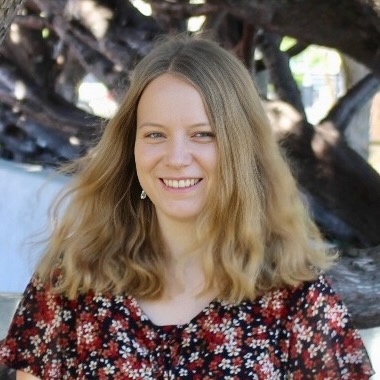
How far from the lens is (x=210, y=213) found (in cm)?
232

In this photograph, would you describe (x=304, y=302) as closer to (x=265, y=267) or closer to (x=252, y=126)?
(x=265, y=267)

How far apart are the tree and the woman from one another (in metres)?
0.94

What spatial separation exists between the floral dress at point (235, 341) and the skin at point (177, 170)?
0.06 meters

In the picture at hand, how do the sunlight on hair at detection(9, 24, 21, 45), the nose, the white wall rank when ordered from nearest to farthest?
1. the nose
2. the white wall
3. the sunlight on hair at detection(9, 24, 21, 45)

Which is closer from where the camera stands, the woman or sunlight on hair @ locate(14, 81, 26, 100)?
the woman

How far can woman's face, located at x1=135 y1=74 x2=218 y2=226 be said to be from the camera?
227 centimetres

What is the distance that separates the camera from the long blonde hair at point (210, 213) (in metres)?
2.29

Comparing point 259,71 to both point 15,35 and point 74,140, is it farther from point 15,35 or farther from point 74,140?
point 15,35

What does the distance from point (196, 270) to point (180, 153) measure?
0.32 meters

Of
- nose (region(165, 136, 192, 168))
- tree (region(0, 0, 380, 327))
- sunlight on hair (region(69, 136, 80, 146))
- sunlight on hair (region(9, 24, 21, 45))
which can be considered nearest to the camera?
nose (region(165, 136, 192, 168))

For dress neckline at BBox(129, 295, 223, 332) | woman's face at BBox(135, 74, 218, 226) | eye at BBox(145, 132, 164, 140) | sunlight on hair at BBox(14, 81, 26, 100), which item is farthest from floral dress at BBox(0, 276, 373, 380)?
sunlight on hair at BBox(14, 81, 26, 100)

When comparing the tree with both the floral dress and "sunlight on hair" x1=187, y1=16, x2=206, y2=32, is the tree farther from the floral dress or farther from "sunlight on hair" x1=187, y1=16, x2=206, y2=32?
the floral dress

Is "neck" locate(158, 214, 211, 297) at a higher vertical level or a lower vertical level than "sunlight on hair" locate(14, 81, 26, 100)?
lower

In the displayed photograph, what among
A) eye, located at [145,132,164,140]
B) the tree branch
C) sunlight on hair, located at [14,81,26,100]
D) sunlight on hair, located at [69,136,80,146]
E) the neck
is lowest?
the neck
